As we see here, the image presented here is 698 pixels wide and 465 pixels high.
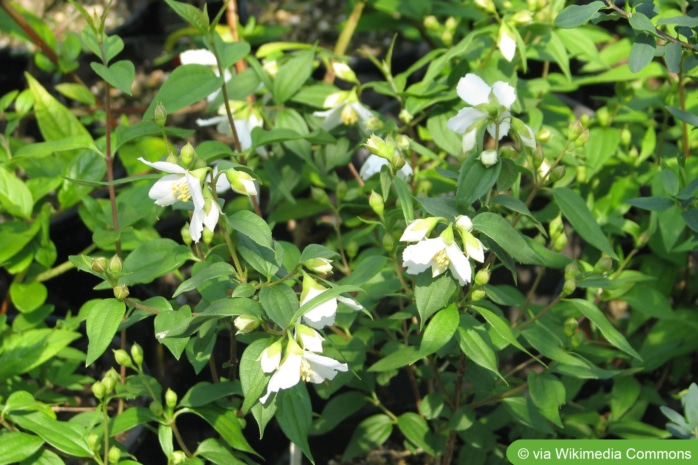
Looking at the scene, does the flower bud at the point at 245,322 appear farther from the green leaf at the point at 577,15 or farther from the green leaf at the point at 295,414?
the green leaf at the point at 577,15

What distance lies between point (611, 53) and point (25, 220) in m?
1.31

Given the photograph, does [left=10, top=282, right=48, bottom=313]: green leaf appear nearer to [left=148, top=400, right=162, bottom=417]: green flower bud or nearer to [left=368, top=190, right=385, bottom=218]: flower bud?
[left=148, top=400, right=162, bottom=417]: green flower bud

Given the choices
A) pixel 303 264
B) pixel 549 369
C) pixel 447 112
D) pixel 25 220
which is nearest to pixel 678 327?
pixel 549 369

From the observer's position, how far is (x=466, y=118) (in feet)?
4.00

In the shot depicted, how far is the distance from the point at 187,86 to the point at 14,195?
444 millimetres

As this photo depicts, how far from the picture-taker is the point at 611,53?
80.0 inches

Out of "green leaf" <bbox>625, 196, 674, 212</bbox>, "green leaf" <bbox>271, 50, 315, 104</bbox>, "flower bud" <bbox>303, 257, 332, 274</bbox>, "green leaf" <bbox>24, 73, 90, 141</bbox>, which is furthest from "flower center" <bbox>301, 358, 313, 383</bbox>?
"green leaf" <bbox>24, 73, 90, 141</bbox>

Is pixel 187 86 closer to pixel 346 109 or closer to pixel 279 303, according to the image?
pixel 346 109

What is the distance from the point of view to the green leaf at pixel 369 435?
154 centimetres

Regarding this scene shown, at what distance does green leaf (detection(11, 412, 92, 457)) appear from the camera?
4.14ft

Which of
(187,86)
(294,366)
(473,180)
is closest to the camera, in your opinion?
(294,366)

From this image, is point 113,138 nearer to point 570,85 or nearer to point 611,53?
point 570,85

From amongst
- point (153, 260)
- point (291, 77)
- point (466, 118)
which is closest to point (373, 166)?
point (291, 77)

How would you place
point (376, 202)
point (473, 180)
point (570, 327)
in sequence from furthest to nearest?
point (570, 327), point (376, 202), point (473, 180)
